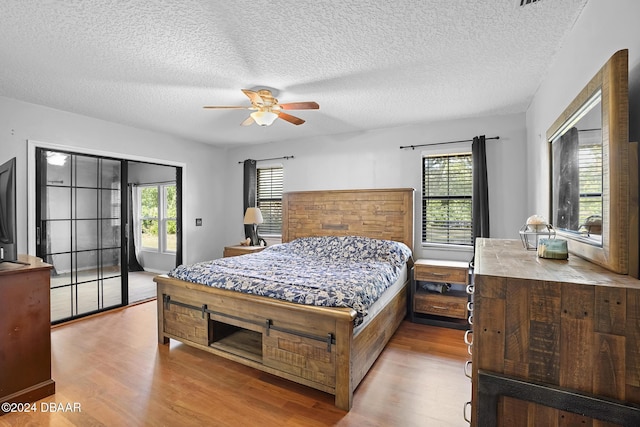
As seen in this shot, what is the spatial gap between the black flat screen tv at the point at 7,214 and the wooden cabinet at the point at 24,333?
105 mm

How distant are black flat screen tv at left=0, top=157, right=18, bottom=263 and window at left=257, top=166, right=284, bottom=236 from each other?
3463mm

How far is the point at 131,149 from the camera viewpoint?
4.18 m

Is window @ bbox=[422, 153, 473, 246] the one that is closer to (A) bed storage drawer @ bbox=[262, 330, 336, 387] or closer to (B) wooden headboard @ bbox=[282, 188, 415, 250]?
(B) wooden headboard @ bbox=[282, 188, 415, 250]

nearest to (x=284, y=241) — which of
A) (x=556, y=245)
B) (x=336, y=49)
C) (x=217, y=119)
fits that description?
(x=217, y=119)

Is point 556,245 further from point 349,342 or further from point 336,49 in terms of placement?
point 336,49

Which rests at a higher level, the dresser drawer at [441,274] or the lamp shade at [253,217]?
the lamp shade at [253,217]

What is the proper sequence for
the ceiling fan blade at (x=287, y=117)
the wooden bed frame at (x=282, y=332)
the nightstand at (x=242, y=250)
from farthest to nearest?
the nightstand at (x=242, y=250) < the ceiling fan blade at (x=287, y=117) < the wooden bed frame at (x=282, y=332)

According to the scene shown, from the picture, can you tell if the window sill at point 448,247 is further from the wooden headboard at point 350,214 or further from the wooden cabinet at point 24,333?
the wooden cabinet at point 24,333

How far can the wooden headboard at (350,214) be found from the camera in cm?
405

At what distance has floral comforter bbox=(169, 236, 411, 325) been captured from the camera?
2.23 meters

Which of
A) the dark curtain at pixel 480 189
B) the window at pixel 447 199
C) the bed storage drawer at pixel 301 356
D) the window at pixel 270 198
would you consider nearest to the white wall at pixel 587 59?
the dark curtain at pixel 480 189

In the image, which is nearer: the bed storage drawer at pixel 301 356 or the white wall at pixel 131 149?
the bed storage drawer at pixel 301 356

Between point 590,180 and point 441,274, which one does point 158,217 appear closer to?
point 441,274

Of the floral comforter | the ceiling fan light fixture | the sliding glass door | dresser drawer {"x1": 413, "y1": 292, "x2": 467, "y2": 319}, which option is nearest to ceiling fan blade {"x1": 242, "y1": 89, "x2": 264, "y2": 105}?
the ceiling fan light fixture
